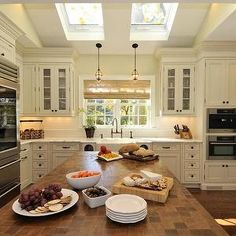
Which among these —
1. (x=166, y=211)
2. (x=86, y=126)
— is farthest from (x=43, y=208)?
(x=86, y=126)

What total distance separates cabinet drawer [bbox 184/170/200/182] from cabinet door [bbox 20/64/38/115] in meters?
3.12

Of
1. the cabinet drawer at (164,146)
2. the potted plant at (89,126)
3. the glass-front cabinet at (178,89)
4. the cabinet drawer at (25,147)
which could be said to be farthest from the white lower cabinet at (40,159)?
the glass-front cabinet at (178,89)

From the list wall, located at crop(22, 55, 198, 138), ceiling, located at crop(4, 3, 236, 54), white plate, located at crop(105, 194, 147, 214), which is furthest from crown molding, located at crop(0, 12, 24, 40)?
white plate, located at crop(105, 194, 147, 214)

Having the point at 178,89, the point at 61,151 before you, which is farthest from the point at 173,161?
the point at 61,151

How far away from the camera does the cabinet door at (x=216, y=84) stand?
402cm

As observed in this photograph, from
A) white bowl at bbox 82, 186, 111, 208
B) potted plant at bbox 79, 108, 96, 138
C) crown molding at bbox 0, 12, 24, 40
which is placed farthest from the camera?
potted plant at bbox 79, 108, 96, 138

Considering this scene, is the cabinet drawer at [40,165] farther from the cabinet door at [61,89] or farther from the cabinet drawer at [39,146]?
the cabinet door at [61,89]

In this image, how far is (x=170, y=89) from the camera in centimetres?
443

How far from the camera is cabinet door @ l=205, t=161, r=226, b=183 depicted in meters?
4.06

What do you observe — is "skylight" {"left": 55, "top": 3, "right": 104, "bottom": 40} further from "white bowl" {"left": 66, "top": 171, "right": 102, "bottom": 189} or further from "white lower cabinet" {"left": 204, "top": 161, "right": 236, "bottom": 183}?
"white bowl" {"left": 66, "top": 171, "right": 102, "bottom": 189}

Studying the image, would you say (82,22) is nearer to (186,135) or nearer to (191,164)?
(186,135)

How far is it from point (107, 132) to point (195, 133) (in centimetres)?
180

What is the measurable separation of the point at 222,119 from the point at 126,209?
11.4ft

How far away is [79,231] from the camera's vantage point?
965 millimetres
